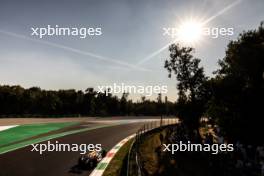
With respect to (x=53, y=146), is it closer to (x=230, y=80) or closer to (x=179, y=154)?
(x=179, y=154)

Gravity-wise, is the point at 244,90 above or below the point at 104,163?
above

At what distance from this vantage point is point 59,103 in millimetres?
97125

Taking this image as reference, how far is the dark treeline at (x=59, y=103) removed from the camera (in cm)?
8469

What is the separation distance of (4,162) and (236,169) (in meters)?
14.8

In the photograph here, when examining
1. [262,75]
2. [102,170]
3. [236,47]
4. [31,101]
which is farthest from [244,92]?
[31,101]

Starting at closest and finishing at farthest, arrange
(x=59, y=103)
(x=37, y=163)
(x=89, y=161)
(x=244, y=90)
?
(x=89, y=161)
(x=37, y=163)
(x=244, y=90)
(x=59, y=103)

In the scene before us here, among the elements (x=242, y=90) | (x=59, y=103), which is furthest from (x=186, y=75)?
(x=59, y=103)

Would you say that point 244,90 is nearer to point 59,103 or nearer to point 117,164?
point 117,164

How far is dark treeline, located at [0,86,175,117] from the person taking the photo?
84.7 meters

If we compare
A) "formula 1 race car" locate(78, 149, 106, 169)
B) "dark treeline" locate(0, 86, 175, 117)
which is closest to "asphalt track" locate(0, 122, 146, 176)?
"formula 1 race car" locate(78, 149, 106, 169)

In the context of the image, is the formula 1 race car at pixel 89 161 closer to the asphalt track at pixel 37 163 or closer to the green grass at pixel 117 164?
the asphalt track at pixel 37 163

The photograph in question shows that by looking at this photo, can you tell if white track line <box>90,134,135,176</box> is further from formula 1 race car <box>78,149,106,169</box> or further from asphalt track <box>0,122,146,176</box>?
asphalt track <box>0,122,146,176</box>

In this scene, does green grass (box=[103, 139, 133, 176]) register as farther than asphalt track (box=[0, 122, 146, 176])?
Yes

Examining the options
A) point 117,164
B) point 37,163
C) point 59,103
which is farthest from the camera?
point 59,103
